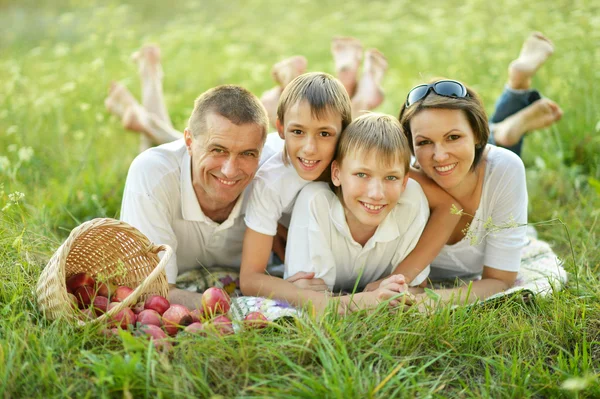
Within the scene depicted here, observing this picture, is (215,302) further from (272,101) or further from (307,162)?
(272,101)

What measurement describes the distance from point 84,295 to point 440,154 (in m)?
1.86

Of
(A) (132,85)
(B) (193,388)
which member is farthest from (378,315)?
(A) (132,85)

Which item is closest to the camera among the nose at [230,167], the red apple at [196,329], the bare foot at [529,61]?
the red apple at [196,329]

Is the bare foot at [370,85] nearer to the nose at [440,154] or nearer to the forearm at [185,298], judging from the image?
the nose at [440,154]

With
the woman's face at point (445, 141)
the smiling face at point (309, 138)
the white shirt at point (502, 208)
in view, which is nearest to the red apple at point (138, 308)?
the smiling face at point (309, 138)

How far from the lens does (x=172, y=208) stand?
3.55 meters

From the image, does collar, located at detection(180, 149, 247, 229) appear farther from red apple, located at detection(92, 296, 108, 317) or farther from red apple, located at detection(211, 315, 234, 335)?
red apple, located at detection(211, 315, 234, 335)

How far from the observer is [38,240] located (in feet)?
11.3

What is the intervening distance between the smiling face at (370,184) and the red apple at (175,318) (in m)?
1.01

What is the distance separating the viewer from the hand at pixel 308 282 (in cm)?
330

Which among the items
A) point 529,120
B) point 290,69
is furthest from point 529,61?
point 290,69

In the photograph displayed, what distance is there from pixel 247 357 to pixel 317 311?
2.10ft

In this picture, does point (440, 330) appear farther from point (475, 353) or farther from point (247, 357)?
→ point (247, 357)

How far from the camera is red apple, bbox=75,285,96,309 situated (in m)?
2.97
